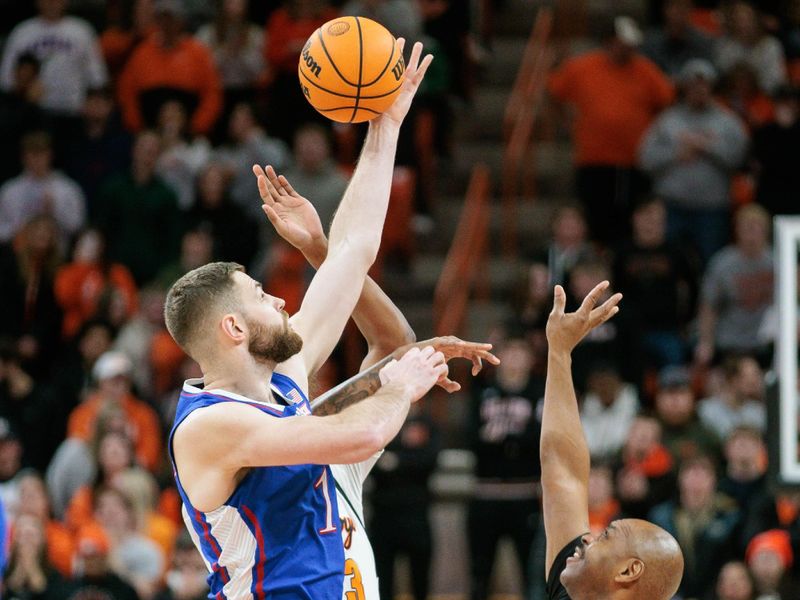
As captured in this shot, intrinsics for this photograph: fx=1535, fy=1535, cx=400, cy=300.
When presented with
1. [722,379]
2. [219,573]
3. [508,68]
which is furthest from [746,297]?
[219,573]

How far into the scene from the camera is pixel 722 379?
513 inches

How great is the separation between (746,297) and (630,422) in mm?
1811

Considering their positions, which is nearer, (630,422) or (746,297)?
(630,422)

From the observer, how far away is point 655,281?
13766 mm

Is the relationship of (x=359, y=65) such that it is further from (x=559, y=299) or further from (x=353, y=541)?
(x=353, y=541)

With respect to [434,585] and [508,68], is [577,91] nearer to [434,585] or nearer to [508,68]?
[508,68]

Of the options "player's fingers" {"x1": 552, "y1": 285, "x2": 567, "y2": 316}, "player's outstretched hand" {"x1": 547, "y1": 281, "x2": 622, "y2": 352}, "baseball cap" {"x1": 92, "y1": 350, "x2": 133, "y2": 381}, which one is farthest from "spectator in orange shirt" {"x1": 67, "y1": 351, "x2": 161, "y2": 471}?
"player's fingers" {"x1": 552, "y1": 285, "x2": 567, "y2": 316}

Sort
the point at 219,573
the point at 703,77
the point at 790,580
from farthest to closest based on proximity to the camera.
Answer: the point at 703,77, the point at 790,580, the point at 219,573

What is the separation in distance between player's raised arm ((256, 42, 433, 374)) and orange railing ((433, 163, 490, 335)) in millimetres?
8310

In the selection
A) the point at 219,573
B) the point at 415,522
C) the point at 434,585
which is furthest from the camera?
the point at 434,585

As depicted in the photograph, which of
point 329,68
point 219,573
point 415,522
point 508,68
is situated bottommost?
point 415,522

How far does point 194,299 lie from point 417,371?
805 millimetres

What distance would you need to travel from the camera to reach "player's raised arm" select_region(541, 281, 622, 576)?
5848 millimetres

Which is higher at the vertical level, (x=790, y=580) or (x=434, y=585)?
(x=790, y=580)
